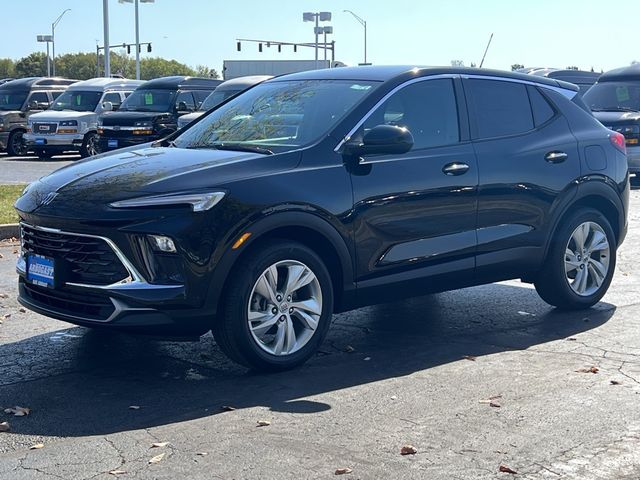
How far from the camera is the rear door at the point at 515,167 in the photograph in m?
7.36

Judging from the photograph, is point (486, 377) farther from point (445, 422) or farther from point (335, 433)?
point (335, 433)

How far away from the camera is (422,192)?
22.6 ft

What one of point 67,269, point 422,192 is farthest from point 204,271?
point 422,192

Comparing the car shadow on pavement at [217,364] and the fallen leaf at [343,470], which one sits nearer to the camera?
the fallen leaf at [343,470]

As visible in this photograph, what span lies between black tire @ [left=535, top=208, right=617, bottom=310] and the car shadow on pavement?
12 centimetres

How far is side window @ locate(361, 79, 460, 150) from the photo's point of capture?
698 centimetres

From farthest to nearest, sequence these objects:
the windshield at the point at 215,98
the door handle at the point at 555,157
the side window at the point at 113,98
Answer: the side window at the point at 113,98 → the windshield at the point at 215,98 → the door handle at the point at 555,157

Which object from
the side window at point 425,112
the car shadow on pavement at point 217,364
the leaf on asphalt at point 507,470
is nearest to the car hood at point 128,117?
the car shadow on pavement at point 217,364

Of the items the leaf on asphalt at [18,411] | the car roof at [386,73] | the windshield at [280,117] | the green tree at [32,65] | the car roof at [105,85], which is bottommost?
the leaf on asphalt at [18,411]

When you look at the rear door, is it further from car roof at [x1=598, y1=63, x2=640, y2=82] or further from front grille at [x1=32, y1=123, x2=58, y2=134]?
front grille at [x1=32, y1=123, x2=58, y2=134]

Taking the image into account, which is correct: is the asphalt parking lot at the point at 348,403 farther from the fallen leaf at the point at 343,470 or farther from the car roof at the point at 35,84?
the car roof at the point at 35,84

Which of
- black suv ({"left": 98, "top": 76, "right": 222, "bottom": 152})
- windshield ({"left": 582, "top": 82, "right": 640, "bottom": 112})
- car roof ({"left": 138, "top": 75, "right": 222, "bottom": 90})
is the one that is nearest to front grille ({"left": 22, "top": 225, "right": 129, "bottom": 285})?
windshield ({"left": 582, "top": 82, "right": 640, "bottom": 112})

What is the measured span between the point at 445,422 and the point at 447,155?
2280mm

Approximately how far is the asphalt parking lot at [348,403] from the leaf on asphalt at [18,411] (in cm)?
6
